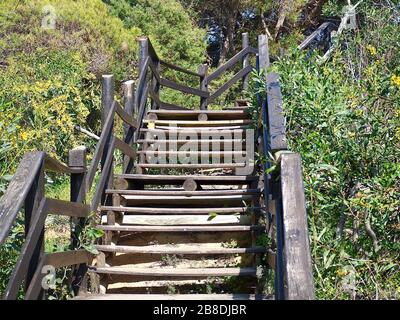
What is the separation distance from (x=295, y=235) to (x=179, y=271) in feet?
7.76

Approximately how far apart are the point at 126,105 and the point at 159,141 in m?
0.60

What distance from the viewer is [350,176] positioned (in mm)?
4090

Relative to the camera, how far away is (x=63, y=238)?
20.8 feet

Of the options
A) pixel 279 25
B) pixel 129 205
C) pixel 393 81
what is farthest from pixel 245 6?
pixel 393 81

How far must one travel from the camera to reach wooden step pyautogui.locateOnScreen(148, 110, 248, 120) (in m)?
8.88

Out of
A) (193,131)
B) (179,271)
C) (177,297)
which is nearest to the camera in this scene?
(177,297)

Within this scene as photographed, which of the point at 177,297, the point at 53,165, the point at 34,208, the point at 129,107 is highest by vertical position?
the point at 129,107

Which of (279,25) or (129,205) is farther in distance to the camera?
(279,25)

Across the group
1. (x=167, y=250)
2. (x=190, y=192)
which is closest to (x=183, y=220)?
(x=190, y=192)

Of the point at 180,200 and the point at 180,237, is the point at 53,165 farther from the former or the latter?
the point at 180,200

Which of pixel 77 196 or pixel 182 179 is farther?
pixel 182 179

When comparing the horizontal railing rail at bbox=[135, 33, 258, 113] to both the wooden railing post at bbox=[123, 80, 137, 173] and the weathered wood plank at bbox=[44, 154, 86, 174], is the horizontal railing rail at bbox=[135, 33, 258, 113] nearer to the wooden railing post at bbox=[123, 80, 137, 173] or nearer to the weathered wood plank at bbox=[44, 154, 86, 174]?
the wooden railing post at bbox=[123, 80, 137, 173]

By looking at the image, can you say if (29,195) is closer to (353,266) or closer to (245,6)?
(353,266)

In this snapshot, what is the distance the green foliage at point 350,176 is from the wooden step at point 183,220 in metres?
1.31
